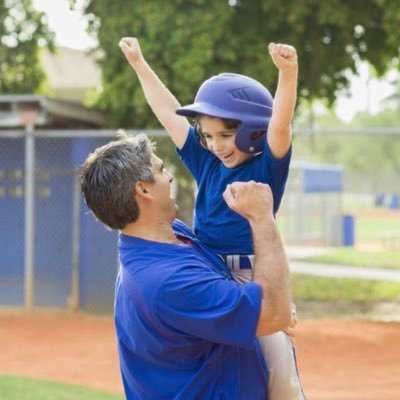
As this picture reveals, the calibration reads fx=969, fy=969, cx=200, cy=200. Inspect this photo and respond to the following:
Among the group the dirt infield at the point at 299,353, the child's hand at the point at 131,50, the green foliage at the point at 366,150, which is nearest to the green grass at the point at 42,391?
the dirt infield at the point at 299,353

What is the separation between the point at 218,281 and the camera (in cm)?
290

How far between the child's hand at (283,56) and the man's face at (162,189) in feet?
1.63

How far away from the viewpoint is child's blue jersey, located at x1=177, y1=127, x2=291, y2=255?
3268 mm

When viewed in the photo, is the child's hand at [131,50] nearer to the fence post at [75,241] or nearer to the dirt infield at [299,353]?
the dirt infield at [299,353]

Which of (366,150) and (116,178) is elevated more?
(366,150)

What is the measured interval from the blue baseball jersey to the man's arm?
1.5 inches

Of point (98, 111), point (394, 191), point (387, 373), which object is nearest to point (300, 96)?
point (98, 111)

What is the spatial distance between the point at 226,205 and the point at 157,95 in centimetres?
66

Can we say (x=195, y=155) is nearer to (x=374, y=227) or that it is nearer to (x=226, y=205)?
(x=226, y=205)

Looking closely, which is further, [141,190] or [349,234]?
[349,234]

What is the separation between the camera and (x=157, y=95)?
3762 mm

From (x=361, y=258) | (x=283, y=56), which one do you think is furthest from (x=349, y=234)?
(x=283, y=56)

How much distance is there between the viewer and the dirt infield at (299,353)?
29.8 ft

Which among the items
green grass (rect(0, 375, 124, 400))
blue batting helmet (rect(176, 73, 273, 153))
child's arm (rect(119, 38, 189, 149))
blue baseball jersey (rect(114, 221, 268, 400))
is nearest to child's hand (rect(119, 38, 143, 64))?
child's arm (rect(119, 38, 189, 149))
